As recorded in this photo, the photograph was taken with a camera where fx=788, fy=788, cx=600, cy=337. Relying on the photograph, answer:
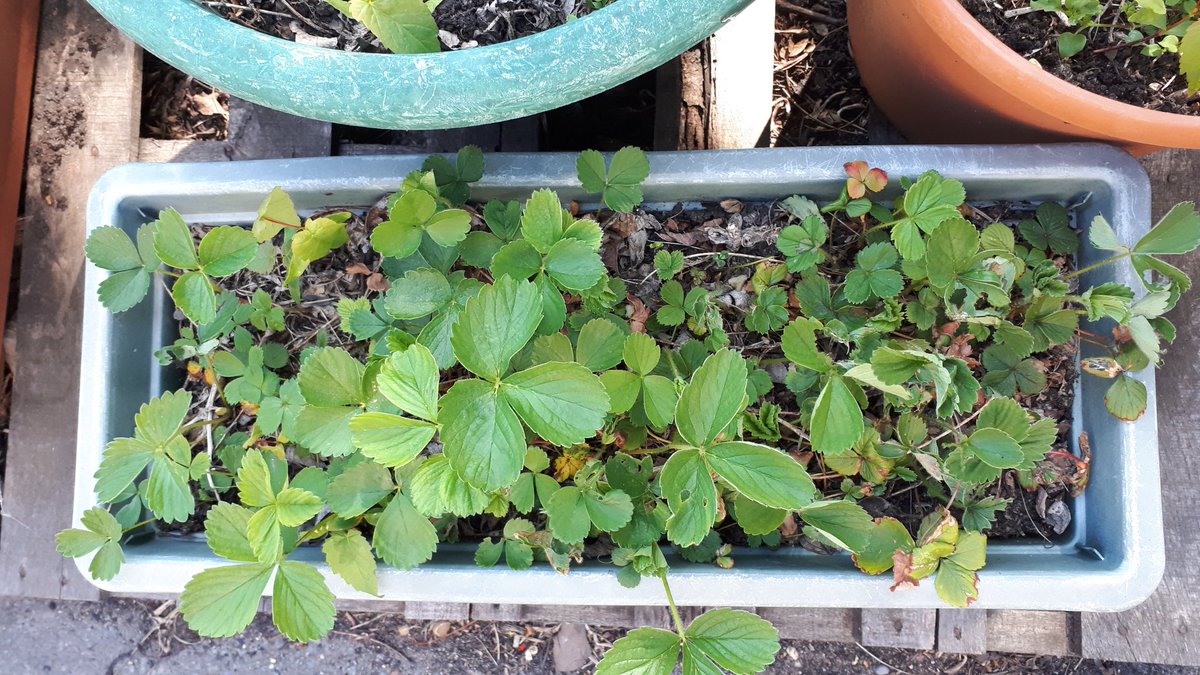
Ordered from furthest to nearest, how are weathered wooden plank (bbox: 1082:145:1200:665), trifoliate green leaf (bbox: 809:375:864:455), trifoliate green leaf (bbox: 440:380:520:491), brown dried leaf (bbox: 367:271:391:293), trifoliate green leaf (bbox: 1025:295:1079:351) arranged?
weathered wooden plank (bbox: 1082:145:1200:665)
brown dried leaf (bbox: 367:271:391:293)
trifoliate green leaf (bbox: 1025:295:1079:351)
trifoliate green leaf (bbox: 809:375:864:455)
trifoliate green leaf (bbox: 440:380:520:491)

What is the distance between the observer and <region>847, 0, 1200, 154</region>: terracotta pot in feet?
2.84

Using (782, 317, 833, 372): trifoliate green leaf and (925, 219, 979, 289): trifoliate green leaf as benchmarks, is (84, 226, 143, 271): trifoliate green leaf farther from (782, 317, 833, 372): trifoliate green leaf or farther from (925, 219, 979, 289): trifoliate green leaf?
(925, 219, 979, 289): trifoliate green leaf

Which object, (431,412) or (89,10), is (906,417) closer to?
(431,412)

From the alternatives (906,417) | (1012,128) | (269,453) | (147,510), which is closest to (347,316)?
(269,453)

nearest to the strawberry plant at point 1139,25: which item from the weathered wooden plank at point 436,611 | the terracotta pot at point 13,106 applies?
the weathered wooden plank at point 436,611

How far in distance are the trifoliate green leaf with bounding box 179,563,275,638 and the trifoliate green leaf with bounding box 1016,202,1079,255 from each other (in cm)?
98

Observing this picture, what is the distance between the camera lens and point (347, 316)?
935 millimetres

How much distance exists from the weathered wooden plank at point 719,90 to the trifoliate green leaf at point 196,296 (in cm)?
69

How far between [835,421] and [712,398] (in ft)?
0.52

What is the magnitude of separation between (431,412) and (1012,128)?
0.82 meters

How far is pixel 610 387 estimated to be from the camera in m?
0.85

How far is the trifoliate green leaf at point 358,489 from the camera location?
86 cm

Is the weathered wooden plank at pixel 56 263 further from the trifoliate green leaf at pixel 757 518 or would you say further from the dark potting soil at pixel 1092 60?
the dark potting soil at pixel 1092 60

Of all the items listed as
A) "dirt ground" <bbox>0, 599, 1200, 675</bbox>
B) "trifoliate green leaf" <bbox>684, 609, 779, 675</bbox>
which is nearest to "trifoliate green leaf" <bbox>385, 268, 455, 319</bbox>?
"trifoliate green leaf" <bbox>684, 609, 779, 675</bbox>
